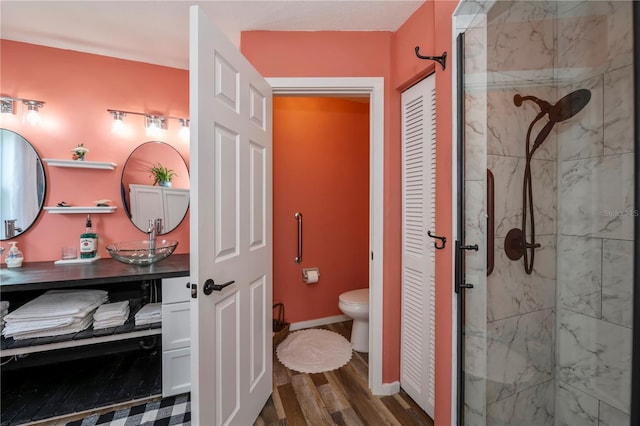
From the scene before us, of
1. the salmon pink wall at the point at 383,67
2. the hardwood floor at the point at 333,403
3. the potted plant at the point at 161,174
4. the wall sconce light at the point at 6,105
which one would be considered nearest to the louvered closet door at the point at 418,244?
the salmon pink wall at the point at 383,67

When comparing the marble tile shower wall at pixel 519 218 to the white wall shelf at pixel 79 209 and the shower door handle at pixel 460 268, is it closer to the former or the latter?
the shower door handle at pixel 460 268

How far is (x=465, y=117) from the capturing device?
1.10 m

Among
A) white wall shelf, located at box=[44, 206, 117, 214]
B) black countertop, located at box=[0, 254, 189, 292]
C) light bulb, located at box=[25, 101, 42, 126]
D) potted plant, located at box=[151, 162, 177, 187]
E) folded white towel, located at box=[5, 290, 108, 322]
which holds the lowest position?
folded white towel, located at box=[5, 290, 108, 322]

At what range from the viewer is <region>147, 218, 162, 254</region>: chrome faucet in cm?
194

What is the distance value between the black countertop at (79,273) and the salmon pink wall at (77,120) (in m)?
0.26

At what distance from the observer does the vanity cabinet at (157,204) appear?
2.13 metres

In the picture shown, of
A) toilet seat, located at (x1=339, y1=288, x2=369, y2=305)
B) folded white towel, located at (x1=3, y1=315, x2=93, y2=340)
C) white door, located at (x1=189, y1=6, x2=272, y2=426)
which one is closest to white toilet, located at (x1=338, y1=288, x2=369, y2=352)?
toilet seat, located at (x1=339, y1=288, x2=369, y2=305)

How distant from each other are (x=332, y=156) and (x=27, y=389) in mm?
2965

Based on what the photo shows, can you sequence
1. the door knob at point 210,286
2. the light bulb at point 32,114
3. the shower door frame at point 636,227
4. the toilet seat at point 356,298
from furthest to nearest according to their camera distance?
the toilet seat at point 356,298, the light bulb at point 32,114, the door knob at point 210,286, the shower door frame at point 636,227

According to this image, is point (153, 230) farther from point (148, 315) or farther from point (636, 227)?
point (636, 227)

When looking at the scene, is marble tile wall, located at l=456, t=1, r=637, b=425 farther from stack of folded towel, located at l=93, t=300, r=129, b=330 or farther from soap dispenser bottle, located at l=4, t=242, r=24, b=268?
soap dispenser bottle, located at l=4, t=242, r=24, b=268

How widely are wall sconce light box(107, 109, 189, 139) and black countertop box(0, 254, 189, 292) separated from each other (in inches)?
41.0

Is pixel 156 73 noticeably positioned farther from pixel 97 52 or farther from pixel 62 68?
pixel 62 68

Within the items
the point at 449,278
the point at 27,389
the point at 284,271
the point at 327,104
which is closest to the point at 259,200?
the point at 449,278
